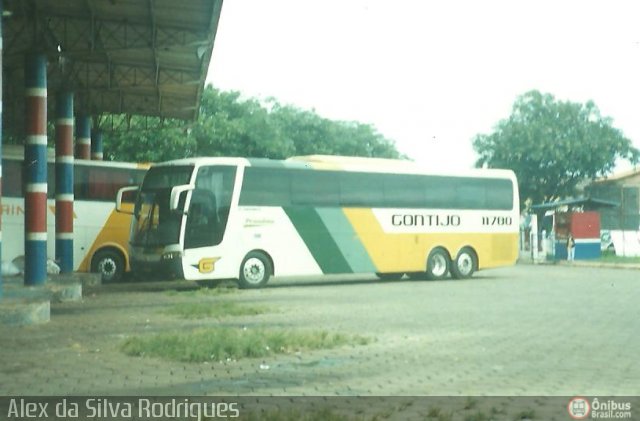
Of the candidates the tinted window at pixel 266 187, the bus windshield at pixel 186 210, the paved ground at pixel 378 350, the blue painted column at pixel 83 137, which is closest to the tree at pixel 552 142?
the tinted window at pixel 266 187

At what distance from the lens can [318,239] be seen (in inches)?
946

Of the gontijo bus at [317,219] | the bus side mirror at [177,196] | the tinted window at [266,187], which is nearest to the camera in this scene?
the bus side mirror at [177,196]

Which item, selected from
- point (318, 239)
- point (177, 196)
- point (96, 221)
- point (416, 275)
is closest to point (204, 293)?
point (177, 196)

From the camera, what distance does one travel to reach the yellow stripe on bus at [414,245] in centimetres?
2497

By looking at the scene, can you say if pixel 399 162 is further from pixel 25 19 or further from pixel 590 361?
pixel 590 361

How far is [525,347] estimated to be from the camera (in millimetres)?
10594

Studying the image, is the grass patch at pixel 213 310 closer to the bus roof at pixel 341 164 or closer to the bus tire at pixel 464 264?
the bus roof at pixel 341 164

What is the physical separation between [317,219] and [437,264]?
4.47 meters

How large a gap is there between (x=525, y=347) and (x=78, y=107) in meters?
19.2

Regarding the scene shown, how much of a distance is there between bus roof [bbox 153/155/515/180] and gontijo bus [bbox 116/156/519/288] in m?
0.03

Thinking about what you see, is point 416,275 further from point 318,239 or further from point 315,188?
point 315,188

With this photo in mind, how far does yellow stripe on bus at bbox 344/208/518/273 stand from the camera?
81.9 feet

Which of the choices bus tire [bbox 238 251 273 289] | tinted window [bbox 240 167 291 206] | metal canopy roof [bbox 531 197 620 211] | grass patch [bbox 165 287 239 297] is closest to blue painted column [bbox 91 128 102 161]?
tinted window [bbox 240 167 291 206]

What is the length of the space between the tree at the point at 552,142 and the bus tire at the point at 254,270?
2281cm
